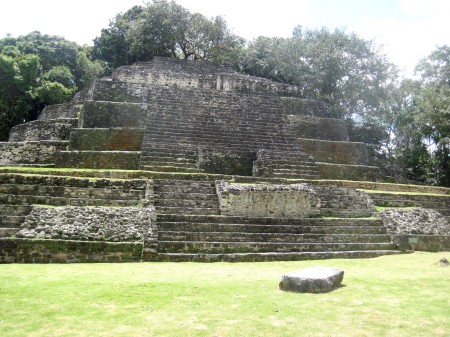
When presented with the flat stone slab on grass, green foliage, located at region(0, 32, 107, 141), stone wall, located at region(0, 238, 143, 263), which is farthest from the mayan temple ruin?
green foliage, located at region(0, 32, 107, 141)

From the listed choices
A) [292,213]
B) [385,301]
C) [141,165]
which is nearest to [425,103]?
[292,213]

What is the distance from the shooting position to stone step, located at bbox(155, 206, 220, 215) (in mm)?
9992

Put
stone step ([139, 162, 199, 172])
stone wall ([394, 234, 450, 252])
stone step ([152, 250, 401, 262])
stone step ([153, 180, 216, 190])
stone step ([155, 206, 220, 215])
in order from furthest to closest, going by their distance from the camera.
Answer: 1. stone step ([139, 162, 199, 172])
2. stone step ([153, 180, 216, 190])
3. stone wall ([394, 234, 450, 252])
4. stone step ([155, 206, 220, 215])
5. stone step ([152, 250, 401, 262])

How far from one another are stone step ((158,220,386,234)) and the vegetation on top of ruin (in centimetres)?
1255

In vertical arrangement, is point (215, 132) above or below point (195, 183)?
above

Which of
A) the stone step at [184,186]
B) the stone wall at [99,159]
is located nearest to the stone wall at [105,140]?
the stone wall at [99,159]

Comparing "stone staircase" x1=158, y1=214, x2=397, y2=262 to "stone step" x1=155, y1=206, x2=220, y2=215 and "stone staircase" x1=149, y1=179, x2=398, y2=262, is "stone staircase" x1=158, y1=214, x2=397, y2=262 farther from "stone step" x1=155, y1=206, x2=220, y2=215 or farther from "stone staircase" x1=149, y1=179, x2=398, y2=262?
"stone step" x1=155, y1=206, x2=220, y2=215

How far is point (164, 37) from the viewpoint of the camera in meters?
23.5

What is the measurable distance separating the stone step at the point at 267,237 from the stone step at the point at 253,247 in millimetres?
213

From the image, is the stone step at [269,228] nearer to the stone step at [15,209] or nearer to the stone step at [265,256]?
the stone step at [265,256]

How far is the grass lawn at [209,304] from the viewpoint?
4102 mm

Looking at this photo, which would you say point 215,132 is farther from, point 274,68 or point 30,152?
point 274,68

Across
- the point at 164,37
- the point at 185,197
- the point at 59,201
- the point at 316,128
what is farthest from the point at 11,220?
the point at 164,37

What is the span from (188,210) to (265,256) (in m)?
2.37
